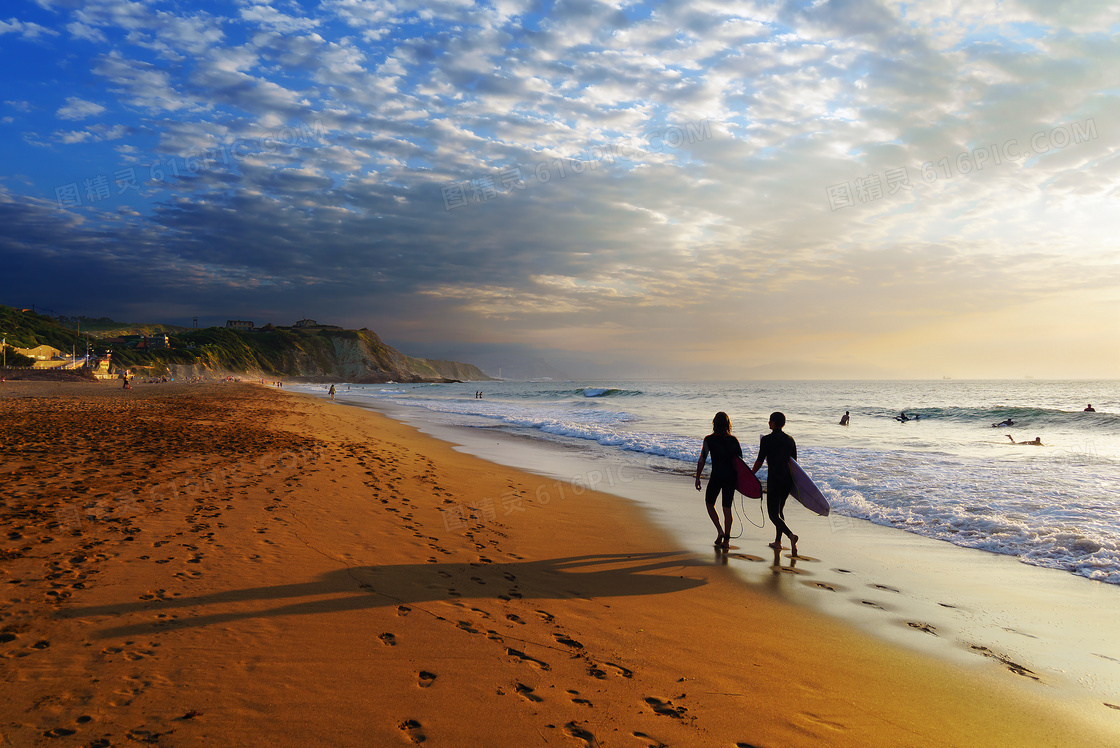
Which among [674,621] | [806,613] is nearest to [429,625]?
[674,621]

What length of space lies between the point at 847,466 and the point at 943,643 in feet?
33.6

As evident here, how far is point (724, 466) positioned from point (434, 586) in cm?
438

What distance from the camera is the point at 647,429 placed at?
24203 mm

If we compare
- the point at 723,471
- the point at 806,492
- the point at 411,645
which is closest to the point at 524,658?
the point at 411,645

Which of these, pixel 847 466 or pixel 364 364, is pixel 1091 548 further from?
pixel 364 364

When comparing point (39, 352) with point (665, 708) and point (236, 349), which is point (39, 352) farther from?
point (665, 708)

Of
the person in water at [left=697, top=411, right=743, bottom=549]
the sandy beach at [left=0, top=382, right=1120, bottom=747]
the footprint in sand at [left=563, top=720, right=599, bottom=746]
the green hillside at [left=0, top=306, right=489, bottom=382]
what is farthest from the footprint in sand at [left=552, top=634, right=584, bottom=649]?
the green hillside at [left=0, top=306, right=489, bottom=382]

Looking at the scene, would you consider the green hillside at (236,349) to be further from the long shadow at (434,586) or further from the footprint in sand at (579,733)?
the footprint in sand at (579,733)

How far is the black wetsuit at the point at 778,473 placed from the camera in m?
7.23

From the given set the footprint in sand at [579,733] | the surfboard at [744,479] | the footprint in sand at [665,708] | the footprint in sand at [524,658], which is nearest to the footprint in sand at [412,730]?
the footprint in sand at [579,733]

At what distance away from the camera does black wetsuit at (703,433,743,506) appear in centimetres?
730

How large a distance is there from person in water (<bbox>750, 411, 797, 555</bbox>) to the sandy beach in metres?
0.60

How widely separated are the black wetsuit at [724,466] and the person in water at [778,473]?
349 mm

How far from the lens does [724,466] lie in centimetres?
735
